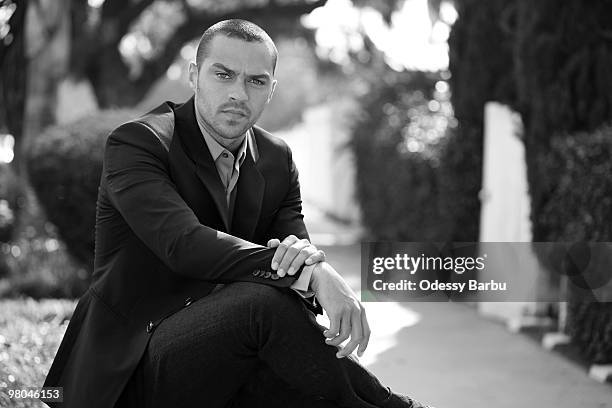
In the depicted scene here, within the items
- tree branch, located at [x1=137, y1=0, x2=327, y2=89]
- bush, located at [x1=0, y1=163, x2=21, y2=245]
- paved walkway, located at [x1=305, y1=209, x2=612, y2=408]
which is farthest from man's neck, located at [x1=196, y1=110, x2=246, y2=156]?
tree branch, located at [x1=137, y1=0, x2=327, y2=89]

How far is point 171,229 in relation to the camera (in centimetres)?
261

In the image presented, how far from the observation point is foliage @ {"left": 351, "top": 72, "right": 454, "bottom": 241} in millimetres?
8672

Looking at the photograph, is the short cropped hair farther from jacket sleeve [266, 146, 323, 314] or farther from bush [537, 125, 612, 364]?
bush [537, 125, 612, 364]

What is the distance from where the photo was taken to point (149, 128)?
2.83 meters

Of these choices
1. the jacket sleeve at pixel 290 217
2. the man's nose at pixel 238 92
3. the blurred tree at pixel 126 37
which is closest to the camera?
the man's nose at pixel 238 92

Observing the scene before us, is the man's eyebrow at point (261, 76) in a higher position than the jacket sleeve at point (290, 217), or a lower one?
higher

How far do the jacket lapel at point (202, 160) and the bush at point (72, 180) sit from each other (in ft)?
14.4

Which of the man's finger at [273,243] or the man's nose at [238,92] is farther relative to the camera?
the man's nose at [238,92]

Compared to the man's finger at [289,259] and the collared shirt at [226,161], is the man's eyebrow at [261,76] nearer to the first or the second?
the collared shirt at [226,161]

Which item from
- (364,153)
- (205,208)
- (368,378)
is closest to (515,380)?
(368,378)

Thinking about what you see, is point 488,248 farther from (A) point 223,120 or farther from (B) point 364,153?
(B) point 364,153

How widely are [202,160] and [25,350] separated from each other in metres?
1.82

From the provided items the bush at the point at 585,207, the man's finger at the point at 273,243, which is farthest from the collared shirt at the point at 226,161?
the bush at the point at 585,207

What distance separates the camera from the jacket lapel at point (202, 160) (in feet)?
9.47
